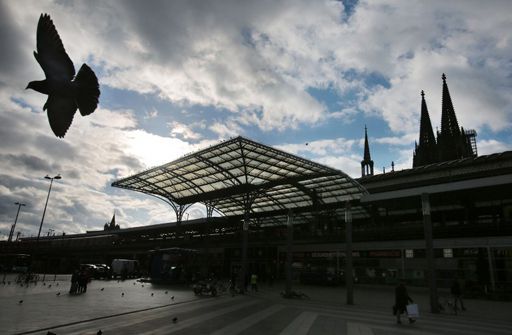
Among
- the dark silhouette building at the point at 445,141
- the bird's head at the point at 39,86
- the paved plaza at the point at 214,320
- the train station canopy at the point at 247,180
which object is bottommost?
the paved plaza at the point at 214,320

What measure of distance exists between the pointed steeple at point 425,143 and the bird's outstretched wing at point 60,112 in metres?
104

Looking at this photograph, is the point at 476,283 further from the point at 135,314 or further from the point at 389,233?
the point at 135,314

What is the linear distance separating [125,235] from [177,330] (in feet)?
287

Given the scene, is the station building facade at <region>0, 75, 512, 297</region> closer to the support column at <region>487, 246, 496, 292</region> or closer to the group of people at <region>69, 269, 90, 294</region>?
the support column at <region>487, 246, 496, 292</region>

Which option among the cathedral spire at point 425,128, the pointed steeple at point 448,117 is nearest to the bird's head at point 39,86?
the pointed steeple at point 448,117

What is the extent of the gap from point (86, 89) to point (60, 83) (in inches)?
15.8

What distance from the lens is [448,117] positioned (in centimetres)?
10062

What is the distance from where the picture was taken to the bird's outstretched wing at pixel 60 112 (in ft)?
18.7

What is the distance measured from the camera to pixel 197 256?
136 ft

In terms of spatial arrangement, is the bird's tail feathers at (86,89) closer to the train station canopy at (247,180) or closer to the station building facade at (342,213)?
the station building facade at (342,213)

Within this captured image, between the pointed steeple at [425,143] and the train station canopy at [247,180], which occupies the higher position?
the pointed steeple at [425,143]

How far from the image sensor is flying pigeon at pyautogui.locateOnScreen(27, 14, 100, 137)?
17.9 feet

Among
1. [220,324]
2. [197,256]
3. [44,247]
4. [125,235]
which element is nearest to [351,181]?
[197,256]

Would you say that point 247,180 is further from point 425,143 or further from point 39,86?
point 425,143
